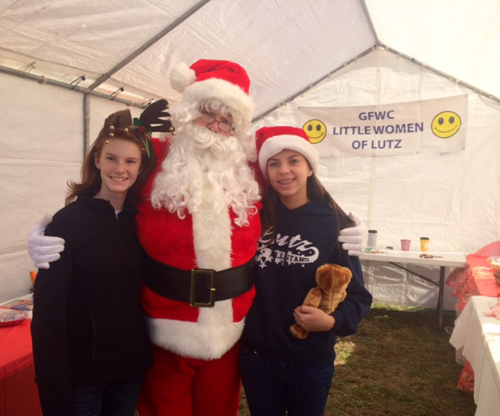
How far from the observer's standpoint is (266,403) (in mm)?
1536

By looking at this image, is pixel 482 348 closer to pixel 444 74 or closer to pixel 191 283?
pixel 191 283

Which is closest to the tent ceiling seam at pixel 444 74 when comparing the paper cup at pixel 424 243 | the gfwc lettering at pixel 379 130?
the gfwc lettering at pixel 379 130

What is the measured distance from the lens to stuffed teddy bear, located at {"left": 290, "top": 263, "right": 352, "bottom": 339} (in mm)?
1456

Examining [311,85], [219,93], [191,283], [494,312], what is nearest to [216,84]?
[219,93]

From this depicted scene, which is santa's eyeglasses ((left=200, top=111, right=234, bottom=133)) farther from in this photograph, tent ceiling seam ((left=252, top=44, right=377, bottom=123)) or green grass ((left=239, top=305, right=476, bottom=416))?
tent ceiling seam ((left=252, top=44, right=377, bottom=123))

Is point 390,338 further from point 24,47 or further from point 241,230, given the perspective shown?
point 24,47

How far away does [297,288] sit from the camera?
1.55m

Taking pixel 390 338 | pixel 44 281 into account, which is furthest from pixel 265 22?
pixel 390 338

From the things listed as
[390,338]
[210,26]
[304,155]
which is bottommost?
[390,338]

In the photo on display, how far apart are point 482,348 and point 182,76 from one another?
1.93 m

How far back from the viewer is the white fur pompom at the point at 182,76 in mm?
1747

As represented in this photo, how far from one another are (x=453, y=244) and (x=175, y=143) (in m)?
4.00

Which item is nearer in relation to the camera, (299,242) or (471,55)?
(299,242)

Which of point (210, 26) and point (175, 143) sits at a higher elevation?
point (210, 26)
